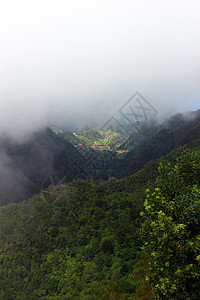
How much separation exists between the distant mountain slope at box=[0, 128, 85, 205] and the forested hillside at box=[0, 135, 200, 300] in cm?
7962

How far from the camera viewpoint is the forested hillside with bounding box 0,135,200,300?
7.96m

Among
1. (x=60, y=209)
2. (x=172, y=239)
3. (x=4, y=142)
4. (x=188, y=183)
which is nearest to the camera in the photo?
(x=172, y=239)

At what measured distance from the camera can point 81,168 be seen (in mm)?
167750

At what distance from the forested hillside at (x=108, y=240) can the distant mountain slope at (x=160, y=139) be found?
289ft

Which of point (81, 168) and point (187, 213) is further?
point (81, 168)

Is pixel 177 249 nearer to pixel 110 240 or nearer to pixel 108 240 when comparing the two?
pixel 108 240

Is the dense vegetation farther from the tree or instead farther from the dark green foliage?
the dark green foliage

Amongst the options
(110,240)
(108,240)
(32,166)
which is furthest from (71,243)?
(32,166)

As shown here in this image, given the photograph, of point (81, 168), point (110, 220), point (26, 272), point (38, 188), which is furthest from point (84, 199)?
point (81, 168)

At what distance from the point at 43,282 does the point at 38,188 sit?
A: 108 metres

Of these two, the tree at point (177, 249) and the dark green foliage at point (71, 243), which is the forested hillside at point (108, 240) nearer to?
the tree at point (177, 249)

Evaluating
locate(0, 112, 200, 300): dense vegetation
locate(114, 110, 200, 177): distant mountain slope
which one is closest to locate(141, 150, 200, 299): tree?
locate(0, 112, 200, 300): dense vegetation

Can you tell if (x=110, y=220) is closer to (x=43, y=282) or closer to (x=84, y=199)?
(x=84, y=199)

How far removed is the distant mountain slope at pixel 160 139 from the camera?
149875mm
